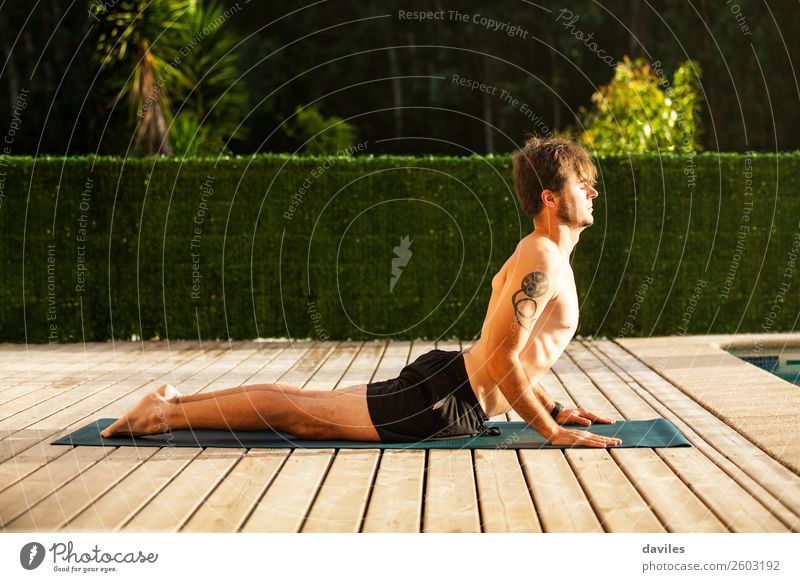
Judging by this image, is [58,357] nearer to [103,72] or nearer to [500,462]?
[103,72]

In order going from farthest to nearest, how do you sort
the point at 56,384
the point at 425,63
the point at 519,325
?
1. the point at 425,63
2. the point at 56,384
3. the point at 519,325

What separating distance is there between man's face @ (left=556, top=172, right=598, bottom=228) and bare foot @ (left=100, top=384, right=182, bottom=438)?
222cm

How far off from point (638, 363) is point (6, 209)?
23.8ft

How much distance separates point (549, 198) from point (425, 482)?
1.51 meters

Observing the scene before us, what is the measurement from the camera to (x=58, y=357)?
32.6 feet

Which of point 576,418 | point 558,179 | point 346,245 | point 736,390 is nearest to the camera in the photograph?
point 558,179

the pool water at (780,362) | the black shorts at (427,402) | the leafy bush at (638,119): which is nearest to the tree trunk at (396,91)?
the leafy bush at (638,119)

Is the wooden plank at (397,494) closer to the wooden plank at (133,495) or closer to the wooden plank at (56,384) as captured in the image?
the wooden plank at (133,495)

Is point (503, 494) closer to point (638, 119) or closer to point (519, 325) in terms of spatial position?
point (519, 325)

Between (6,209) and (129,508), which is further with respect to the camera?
(6,209)

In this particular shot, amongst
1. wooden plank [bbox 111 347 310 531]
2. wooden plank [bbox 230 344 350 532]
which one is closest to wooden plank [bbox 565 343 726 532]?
wooden plank [bbox 230 344 350 532]

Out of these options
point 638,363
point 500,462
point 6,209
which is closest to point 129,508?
point 500,462

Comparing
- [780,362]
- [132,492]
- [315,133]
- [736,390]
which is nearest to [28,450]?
[132,492]

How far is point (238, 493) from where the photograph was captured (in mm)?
4258
